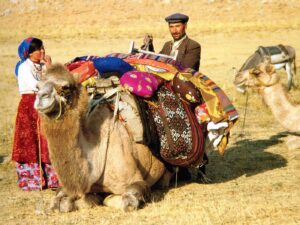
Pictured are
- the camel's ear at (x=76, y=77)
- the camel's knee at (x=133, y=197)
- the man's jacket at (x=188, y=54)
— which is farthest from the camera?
the man's jacket at (x=188, y=54)

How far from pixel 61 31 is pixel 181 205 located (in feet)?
111

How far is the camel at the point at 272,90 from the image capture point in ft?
28.9

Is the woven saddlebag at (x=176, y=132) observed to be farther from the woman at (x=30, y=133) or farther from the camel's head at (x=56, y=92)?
the woman at (x=30, y=133)

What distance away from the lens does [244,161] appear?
9.13 meters

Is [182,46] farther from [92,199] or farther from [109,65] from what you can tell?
[92,199]

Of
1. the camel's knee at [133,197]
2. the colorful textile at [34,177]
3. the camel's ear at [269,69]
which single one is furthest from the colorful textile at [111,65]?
the camel's ear at [269,69]

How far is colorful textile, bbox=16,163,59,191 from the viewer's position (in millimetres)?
7594

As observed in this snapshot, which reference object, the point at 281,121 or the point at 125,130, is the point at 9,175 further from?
the point at 281,121

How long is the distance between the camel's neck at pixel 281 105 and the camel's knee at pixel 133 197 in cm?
320

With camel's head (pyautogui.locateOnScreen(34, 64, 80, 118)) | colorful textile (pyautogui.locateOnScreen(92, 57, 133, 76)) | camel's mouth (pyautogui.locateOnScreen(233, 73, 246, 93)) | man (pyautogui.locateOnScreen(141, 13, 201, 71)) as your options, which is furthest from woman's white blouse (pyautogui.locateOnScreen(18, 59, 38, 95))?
camel's mouth (pyautogui.locateOnScreen(233, 73, 246, 93))

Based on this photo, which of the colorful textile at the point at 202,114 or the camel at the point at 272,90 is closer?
the colorful textile at the point at 202,114

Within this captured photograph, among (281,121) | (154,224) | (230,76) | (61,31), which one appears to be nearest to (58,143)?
(154,224)

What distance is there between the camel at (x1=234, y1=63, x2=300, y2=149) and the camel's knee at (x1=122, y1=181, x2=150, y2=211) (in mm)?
3130

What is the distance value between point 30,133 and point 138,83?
5.60 ft
